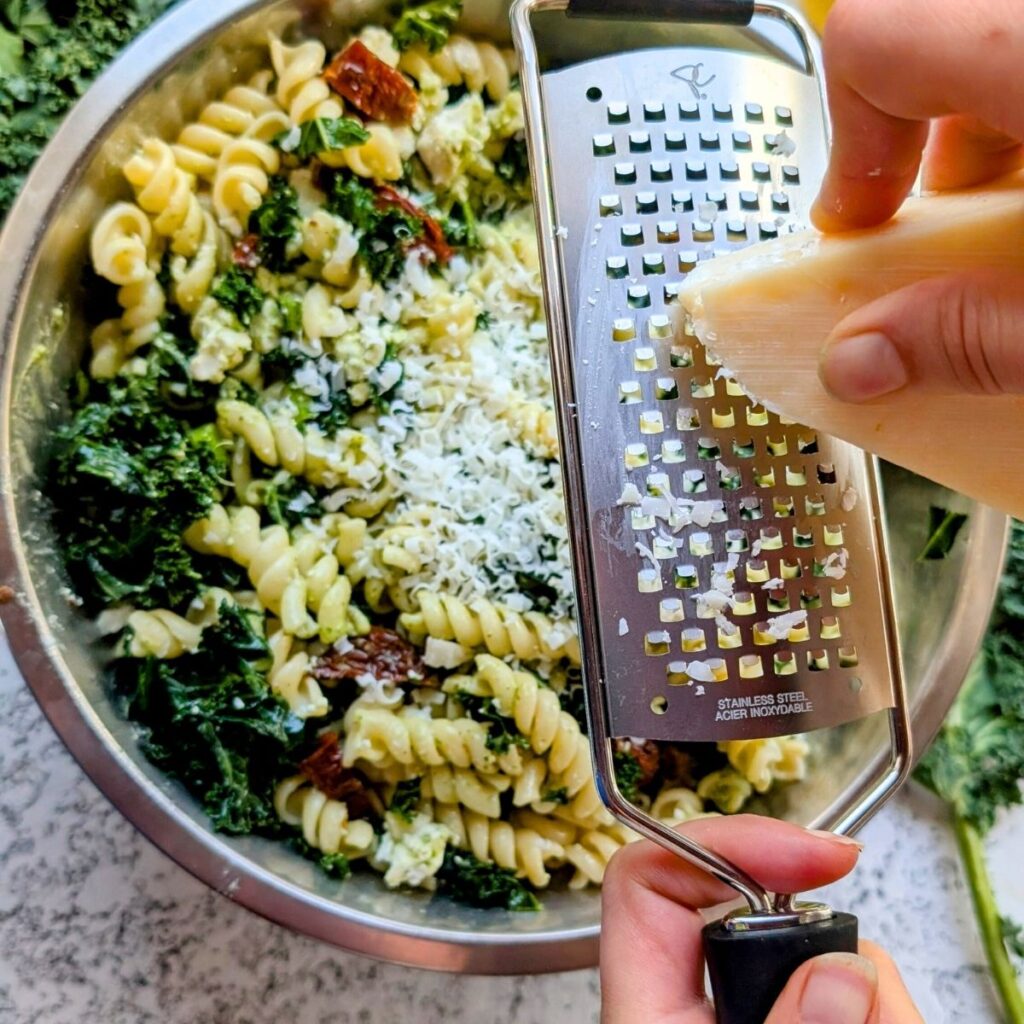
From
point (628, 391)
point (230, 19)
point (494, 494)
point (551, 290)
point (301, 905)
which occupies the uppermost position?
point (230, 19)

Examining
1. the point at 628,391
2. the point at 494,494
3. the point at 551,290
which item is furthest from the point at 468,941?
the point at 551,290

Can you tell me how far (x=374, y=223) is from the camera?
234 cm

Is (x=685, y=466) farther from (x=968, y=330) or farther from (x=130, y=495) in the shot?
(x=130, y=495)

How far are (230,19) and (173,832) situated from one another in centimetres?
167

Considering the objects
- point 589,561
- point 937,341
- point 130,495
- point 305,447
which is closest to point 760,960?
point 589,561

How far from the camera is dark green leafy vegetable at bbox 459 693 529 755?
2.15 metres

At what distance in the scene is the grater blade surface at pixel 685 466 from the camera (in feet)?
5.68

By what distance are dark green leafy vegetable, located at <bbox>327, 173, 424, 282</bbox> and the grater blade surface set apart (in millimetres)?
608

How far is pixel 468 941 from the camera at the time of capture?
6.38 feet

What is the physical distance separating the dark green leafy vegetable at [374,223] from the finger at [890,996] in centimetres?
172

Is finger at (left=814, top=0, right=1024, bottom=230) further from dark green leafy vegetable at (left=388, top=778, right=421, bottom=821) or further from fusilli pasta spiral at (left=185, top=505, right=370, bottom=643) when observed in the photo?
dark green leafy vegetable at (left=388, top=778, right=421, bottom=821)

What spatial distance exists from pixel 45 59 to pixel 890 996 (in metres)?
2.56

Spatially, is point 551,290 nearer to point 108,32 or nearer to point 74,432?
point 74,432

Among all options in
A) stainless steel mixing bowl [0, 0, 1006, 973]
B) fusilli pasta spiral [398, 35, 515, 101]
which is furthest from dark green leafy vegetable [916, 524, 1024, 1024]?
fusilli pasta spiral [398, 35, 515, 101]
